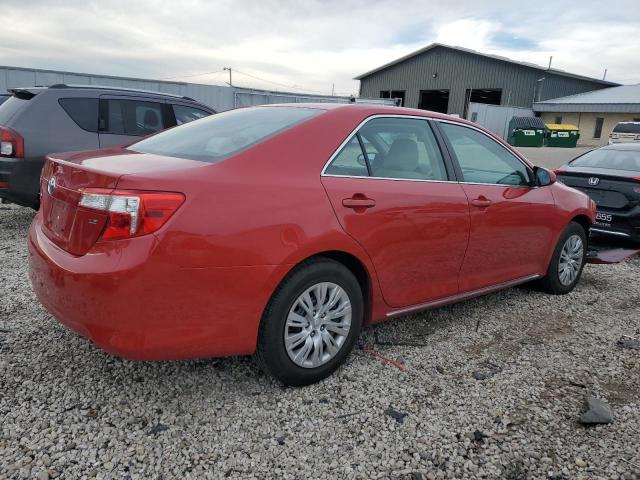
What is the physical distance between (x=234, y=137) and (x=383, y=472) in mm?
1903

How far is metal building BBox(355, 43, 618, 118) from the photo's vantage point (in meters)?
39.9

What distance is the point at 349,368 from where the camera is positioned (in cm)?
311

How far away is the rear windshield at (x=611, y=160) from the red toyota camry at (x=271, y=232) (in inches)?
160

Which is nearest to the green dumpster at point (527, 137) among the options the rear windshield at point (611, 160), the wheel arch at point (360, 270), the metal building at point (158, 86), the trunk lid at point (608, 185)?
the metal building at point (158, 86)

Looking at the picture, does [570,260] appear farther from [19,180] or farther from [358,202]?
[19,180]

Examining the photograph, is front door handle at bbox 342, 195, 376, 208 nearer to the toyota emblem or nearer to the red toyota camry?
the red toyota camry

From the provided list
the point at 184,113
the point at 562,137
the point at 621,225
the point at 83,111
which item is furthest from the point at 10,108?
the point at 562,137

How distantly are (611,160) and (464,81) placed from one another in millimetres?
37500

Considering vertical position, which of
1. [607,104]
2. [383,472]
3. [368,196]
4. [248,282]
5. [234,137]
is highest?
[607,104]

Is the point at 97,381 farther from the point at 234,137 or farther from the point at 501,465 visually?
the point at 501,465

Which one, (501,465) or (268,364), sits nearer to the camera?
(501,465)

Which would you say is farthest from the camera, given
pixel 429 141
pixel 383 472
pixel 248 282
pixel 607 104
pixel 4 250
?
Answer: pixel 607 104

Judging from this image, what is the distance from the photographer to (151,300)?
7.29 ft

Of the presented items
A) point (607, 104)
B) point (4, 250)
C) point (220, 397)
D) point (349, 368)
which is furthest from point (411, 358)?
point (607, 104)
